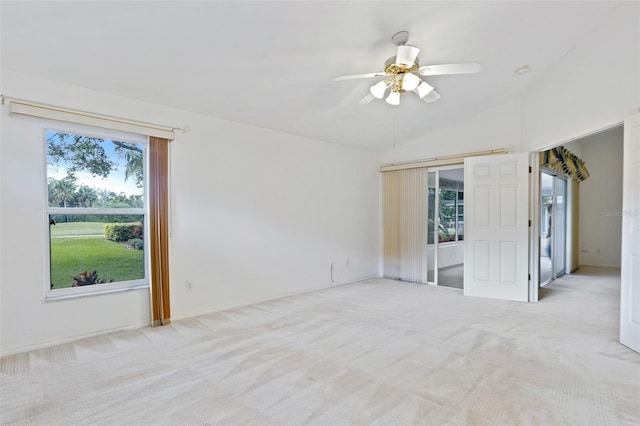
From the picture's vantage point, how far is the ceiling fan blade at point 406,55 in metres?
2.51

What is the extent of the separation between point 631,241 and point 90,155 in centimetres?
523

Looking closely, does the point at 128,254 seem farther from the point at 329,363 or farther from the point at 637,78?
the point at 637,78

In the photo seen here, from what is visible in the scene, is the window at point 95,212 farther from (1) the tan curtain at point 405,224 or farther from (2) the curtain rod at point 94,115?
(1) the tan curtain at point 405,224

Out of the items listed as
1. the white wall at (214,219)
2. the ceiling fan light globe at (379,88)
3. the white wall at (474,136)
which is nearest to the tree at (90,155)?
the white wall at (214,219)

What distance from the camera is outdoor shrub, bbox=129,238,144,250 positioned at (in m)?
3.65

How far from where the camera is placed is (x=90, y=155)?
3.36m

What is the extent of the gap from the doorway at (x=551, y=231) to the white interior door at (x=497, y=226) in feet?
5.27

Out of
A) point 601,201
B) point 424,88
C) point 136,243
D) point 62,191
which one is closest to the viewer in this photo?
point 424,88

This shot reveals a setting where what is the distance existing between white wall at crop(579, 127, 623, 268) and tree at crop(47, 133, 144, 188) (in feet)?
29.3

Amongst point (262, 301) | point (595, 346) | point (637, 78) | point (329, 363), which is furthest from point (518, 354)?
point (262, 301)

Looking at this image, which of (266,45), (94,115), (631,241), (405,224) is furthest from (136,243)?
(631,241)

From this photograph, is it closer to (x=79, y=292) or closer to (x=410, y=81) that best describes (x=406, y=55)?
(x=410, y=81)

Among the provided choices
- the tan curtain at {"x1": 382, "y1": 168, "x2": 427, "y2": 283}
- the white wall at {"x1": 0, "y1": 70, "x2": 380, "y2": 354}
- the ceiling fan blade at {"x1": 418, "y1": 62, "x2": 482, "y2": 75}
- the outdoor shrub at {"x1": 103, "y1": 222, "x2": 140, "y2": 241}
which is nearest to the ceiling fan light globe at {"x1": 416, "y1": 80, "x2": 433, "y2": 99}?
the ceiling fan blade at {"x1": 418, "y1": 62, "x2": 482, "y2": 75}

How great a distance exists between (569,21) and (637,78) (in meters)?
0.86
